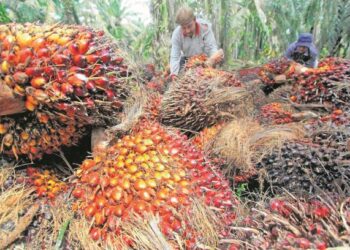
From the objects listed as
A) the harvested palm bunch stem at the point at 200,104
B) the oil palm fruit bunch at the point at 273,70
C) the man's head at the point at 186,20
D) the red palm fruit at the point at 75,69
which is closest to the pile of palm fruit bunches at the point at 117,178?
the red palm fruit at the point at 75,69

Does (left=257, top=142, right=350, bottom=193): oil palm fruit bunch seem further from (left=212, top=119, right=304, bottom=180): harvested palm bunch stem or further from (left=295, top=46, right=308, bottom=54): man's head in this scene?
(left=295, top=46, right=308, bottom=54): man's head

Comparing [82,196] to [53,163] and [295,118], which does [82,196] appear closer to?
[53,163]

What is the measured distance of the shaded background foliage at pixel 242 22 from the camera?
18.9 feet

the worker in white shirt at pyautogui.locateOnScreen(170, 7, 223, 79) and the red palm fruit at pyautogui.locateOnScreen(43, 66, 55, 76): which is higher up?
the red palm fruit at pyautogui.locateOnScreen(43, 66, 55, 76)

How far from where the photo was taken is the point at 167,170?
4.55ft

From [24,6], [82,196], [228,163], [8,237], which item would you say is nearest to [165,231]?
[82,196]

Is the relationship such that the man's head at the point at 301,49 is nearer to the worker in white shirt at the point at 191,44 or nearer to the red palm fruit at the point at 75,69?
the worker in white shirt at the point at 191,44

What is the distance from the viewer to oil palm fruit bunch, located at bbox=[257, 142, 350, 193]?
1679mm

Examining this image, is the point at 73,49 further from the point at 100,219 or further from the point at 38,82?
the point at 100,219

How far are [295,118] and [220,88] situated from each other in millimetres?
559

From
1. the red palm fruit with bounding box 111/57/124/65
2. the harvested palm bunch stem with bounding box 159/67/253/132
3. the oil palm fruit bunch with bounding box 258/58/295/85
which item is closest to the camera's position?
the red palm fruit with bounding box 111/57/124/65

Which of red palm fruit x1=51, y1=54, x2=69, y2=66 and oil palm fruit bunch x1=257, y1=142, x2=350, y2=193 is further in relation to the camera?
oil palm fruit bunch x1=257, y1=142, x2=350, y2=193

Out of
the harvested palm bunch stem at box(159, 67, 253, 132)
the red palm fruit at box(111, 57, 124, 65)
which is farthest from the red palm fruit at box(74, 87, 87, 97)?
the harvested palm bunch stem at box(159, 67, 253, 132)

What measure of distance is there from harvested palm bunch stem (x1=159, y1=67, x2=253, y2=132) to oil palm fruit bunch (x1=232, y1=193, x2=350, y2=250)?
1.17 m
